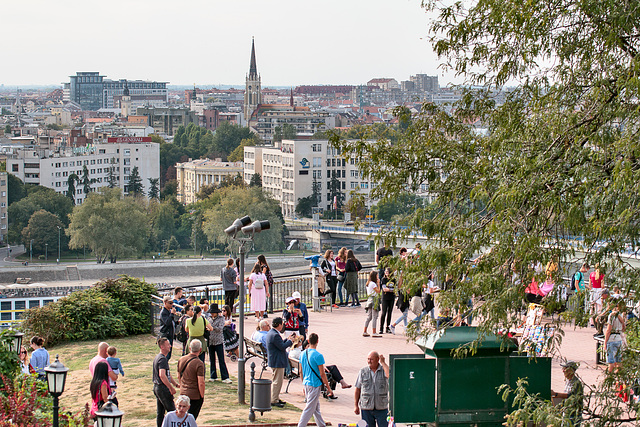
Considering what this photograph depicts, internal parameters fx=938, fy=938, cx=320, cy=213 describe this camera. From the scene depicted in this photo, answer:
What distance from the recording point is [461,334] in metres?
10.5

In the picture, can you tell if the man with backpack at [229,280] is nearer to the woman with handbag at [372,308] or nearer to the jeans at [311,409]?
the woman with handbag at [372,308]

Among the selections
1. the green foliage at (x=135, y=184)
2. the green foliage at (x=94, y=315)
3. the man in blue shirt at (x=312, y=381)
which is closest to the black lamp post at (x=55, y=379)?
the man in blue shirt at (x=312, y=381)

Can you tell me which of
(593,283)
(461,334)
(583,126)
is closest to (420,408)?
(461,334)

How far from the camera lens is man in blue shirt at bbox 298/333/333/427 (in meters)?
11.6

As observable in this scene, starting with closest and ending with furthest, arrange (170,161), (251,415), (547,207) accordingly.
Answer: (547,207) < (251,415) < (170,161)

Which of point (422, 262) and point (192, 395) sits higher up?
point (422, 262)

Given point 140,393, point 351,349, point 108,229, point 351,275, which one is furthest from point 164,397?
point 108,229

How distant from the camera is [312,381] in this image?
11.7 m

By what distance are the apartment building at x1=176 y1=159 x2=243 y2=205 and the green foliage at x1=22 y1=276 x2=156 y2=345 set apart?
140752mm

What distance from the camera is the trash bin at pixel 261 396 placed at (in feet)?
40.4

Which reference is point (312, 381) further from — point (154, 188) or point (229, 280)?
point (154, 188)

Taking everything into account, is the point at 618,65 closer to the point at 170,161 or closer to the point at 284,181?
the point at 284,181

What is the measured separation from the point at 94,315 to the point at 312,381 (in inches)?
324

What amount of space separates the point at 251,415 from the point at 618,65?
6322 mm
